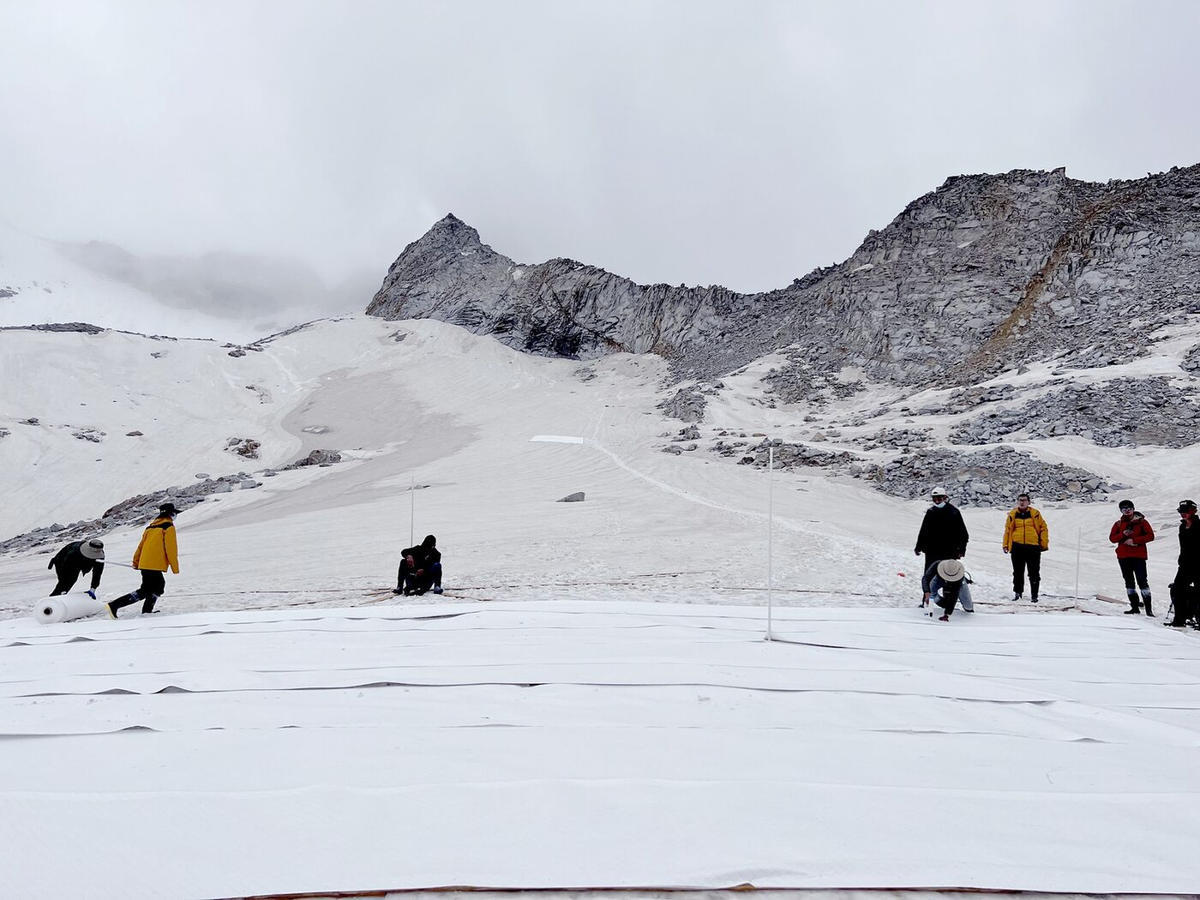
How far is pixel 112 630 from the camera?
6375mm

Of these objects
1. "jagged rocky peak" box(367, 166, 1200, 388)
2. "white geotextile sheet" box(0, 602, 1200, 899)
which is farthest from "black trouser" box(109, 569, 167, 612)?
"jagged rocky peak" box(367, 166, 1200, 388)

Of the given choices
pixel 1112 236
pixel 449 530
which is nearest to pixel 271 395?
pixel 449 530

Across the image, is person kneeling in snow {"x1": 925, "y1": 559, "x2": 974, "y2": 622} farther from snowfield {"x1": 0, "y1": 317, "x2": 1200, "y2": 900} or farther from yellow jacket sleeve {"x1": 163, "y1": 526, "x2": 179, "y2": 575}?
yellow jacket sleeve {"x1": 163, "y1": 526, "x2": 179, "y2": 575}

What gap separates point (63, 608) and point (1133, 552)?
12927 mm

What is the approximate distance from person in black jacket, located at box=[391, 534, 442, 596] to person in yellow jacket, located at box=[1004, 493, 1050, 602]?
7.93 metres

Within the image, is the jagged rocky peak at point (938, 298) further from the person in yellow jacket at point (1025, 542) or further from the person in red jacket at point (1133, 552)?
the person in yellow jacket at point (1025, 542)

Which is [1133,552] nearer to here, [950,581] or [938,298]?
[950,581]

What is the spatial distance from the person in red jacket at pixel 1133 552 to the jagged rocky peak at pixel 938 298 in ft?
83.6

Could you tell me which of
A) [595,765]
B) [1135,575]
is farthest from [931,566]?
[595,765]

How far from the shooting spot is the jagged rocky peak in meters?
38.5

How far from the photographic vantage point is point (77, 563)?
7.91 m

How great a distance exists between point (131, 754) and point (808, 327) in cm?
5648

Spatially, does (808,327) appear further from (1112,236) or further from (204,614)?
(204,614)

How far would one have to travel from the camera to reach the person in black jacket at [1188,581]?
664 cm
